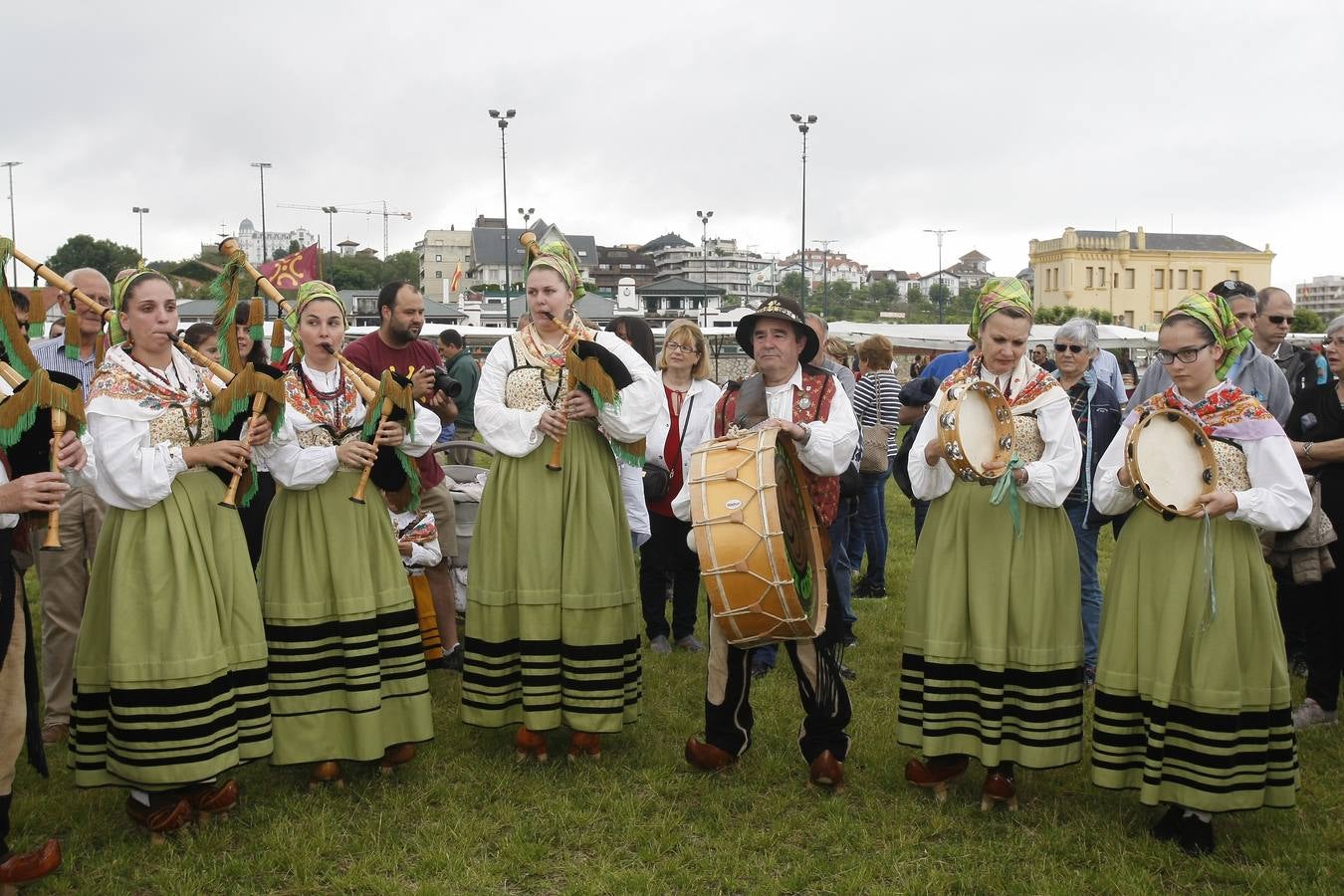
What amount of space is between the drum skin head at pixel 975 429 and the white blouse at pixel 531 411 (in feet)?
4.55

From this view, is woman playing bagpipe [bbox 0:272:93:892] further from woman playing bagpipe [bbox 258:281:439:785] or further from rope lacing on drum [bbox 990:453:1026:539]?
rope lacing on drum [bbox 990:453:1026:539]

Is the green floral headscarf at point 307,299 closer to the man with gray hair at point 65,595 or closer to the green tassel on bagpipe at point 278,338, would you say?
the green tassel on bagpipe at point 278,338

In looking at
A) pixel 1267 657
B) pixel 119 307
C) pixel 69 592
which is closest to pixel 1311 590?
pixel 1267 657

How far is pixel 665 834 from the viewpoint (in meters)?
4.51

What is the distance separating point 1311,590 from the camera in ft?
18.3

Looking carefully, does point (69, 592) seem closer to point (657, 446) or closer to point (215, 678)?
point (215, 678)

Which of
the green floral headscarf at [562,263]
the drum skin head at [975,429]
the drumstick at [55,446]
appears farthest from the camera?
the green floral headscarf at [562,263]

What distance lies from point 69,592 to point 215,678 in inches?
69.6

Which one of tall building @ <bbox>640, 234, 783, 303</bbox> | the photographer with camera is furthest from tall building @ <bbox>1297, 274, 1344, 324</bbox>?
the photographer with camera

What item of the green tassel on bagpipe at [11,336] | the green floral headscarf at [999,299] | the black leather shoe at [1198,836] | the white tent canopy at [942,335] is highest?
the white tent canopy at [942,335]

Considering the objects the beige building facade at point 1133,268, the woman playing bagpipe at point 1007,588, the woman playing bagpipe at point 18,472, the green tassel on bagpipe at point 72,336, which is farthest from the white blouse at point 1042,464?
the beige building facade at point 1133,268

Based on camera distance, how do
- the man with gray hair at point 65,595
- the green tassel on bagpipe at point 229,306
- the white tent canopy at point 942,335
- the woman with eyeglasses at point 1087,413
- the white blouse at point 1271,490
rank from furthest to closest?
the white tent canopy at point 942,335 → the woman with eyeglasses at point 1087,413 → the man with gray hair at point 65,595 → the green tassel on bagpipe at point 229,306 → the white blouse at point 1271,490

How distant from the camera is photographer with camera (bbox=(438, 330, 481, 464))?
980 cm

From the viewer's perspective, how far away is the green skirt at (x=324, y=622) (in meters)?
4.70
